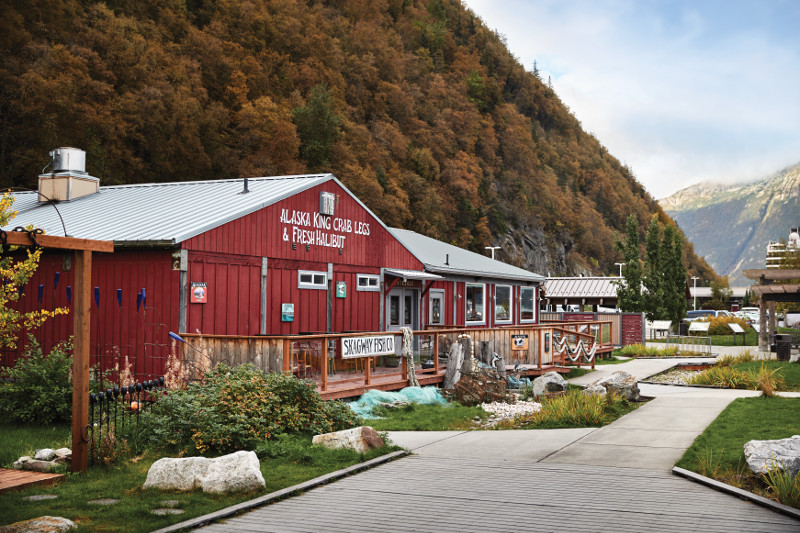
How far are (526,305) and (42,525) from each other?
29662 millimetres

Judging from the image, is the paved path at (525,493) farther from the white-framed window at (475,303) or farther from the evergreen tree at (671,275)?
the evergreen tree at (671,275)

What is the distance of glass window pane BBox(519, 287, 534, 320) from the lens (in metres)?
34.6

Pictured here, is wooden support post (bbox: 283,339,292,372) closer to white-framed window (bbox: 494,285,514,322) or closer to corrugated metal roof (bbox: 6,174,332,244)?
corrugated metal roof (bbox: 6,174,332,244)

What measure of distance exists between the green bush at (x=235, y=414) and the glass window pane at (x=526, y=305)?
22.4 meters

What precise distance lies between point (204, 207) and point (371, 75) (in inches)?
2631

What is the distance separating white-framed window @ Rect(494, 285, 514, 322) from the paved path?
19.7m

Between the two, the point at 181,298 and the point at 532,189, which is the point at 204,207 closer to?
the point at 181,298

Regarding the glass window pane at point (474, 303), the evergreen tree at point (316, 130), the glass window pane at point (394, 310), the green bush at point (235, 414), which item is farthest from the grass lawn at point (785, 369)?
the evergreen tree at point (316, 130)

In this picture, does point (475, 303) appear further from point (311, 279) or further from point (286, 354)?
point (286, 354)

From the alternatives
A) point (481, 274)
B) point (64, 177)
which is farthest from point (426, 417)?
point (481, 274)

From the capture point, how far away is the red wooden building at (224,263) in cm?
1623

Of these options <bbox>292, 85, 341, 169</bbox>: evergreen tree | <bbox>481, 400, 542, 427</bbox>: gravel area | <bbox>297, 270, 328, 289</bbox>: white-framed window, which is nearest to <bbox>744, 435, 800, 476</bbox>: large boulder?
<bbox>481, 400, 542, 427</bbox>: gravel area

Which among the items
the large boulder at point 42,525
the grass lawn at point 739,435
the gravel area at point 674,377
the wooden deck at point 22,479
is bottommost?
the gravel area at point 674,377

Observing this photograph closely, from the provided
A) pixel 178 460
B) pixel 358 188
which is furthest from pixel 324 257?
pixel 358 188
